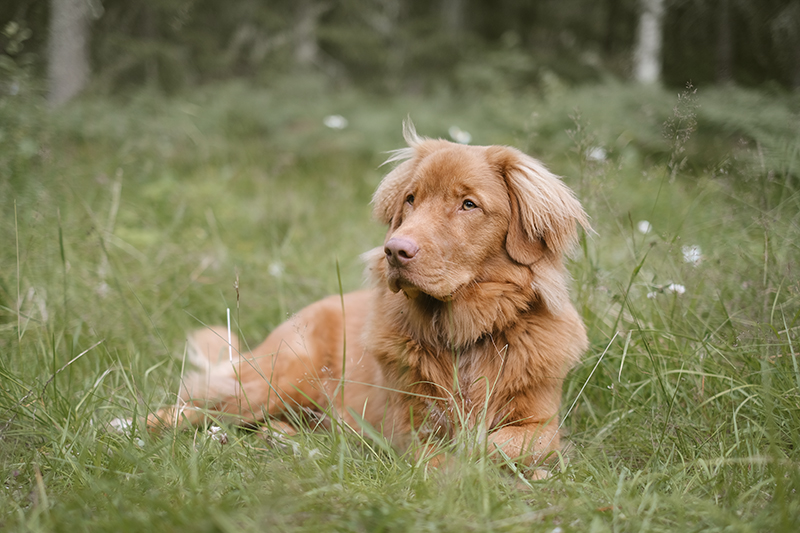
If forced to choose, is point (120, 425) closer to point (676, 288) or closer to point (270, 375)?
point (270, 375)

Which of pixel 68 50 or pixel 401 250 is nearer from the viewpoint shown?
pixel 401 250

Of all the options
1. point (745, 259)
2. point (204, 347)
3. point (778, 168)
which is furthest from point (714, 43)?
point (204, 347)

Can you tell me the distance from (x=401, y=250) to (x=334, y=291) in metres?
2.21

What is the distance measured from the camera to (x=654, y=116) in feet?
21.8

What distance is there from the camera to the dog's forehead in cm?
254

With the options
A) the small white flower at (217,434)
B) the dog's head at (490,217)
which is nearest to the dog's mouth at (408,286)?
the dog's head at (490,217)

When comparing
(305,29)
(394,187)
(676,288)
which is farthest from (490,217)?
(305,29)

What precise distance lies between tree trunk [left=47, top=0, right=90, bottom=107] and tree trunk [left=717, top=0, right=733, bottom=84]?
25.5 ft

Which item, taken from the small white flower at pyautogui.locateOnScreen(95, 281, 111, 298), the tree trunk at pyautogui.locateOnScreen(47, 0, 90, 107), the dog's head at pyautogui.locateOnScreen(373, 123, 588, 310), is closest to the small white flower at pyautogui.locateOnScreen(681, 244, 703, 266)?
the dog's head at pyautogui.locateOnScreen(373, 123, 588, 310)

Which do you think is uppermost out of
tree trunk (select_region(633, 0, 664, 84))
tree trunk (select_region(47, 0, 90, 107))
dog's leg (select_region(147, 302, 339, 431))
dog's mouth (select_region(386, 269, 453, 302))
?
tree trunk (select_region(633, 0, 664, 84))

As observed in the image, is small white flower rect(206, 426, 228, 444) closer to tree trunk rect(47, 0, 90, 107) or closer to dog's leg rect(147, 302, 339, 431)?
dog's leg rect(147, 302, 339, 431)

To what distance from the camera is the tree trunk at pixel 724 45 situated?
670 centimetres

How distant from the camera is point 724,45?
23.3 ft

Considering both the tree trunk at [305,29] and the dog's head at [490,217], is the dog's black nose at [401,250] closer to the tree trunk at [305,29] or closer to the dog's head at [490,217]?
the dog's head at [490,217]
